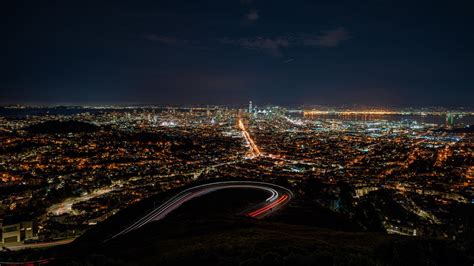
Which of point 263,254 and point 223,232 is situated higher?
point 263,254

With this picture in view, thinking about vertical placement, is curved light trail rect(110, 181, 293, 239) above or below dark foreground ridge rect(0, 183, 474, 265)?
below

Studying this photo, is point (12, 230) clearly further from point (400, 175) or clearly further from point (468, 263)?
point (400, 175)

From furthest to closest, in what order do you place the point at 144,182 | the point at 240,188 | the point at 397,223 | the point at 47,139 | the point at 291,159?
the point at 47,139, the point at 291,159, the point at 144,182, the point at 240,188, the point at 397,223

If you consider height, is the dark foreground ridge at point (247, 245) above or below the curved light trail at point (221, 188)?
above

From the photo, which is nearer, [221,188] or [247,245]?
[247,245]

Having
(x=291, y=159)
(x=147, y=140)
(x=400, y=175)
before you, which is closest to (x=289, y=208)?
(x=400, y=175)

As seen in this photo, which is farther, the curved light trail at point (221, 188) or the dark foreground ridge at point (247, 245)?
the curved light trail at point (221, 188)

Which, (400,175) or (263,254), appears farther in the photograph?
(400,175)

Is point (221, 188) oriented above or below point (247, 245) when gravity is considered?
below
